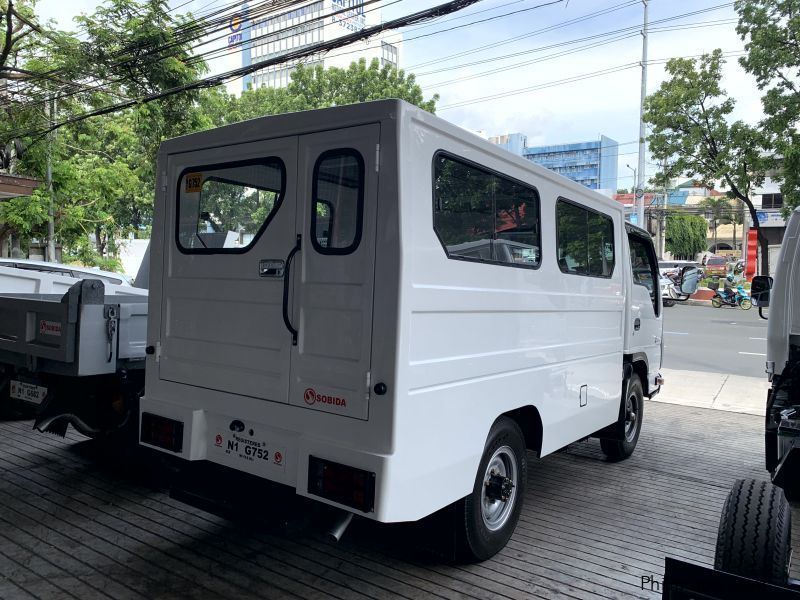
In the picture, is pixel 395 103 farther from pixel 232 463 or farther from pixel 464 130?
pixel 232 463

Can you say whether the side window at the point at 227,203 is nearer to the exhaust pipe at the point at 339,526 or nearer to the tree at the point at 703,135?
the exhaust pipe at the point at 339,526

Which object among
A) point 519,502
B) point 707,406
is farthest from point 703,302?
point 519,502

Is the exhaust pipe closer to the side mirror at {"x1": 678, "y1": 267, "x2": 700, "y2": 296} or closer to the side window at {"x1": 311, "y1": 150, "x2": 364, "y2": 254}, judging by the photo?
the side window at {"x1": 311, "y1": 150, "x2": 364, "y2": 254}

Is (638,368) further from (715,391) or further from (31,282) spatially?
(31,282)

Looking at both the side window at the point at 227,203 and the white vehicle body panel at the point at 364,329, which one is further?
the side window at the point at 227,203

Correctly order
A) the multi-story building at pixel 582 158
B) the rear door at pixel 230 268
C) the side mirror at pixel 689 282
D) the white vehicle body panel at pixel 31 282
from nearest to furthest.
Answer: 1. the rear door at pixel 230 268
2. the white vehicle body panel at pixel 31 282
3. the side mirror at pixel 689 282
4. the multi-story building at pixel 582 158

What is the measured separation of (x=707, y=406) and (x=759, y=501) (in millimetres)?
6643

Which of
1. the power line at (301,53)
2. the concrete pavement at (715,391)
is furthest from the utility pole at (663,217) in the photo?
the power line at (301,53)

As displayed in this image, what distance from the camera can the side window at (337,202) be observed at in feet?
9.96

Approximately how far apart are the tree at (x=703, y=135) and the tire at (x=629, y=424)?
15039 mm

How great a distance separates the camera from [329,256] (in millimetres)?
3090

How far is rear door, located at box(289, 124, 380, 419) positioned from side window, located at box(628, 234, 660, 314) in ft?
12.0

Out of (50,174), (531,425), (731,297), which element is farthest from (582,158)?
(531,425)

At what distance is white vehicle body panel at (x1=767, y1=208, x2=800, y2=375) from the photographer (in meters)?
4.98
